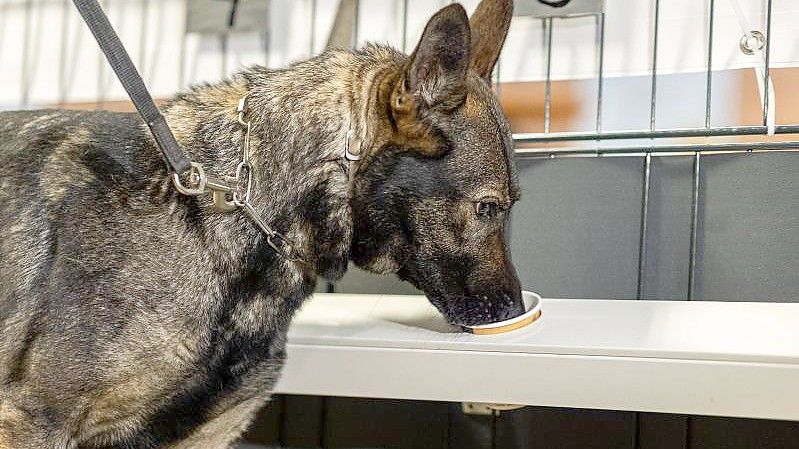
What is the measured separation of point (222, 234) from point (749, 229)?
1.41 metres

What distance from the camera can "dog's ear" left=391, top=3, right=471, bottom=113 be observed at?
1.25m

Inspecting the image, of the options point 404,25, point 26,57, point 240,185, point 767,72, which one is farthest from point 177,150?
point 26,57

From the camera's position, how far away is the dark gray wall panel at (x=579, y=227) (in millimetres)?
2176

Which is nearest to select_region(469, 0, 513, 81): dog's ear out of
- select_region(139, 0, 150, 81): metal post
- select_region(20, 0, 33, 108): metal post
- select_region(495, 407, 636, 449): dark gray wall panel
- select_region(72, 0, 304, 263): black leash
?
select_region(72, 0, 304, 263): black leash

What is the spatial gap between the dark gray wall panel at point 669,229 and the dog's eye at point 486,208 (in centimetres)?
89

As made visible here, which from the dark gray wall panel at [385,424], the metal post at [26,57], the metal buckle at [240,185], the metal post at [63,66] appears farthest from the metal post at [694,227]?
the metal post at [26,57]

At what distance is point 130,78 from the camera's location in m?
1.22

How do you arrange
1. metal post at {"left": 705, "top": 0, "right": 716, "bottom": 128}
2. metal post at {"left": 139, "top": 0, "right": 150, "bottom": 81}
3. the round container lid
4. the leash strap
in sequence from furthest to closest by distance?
metal post at {"left": 139, "top": 0, "right": 150, "bottom": 81}, metal post at {"left": 705, "top": 0, "right": 716, "bottom": 128}, the round container lid, the leash strap

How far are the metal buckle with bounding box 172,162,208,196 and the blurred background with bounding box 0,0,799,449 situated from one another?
3.72 ft

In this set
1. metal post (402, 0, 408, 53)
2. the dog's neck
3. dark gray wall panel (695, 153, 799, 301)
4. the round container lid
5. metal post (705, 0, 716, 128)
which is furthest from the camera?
metal post (402, 0, 408, 53)

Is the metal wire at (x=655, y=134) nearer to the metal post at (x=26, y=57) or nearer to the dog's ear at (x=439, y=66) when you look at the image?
the dog's ear at (x=439, y=66)

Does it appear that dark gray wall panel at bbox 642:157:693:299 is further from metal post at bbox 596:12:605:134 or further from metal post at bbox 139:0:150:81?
metal post at bbox 139:0:150:81

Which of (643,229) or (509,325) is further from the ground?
(643,229)

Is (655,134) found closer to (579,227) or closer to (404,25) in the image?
(579,227)
